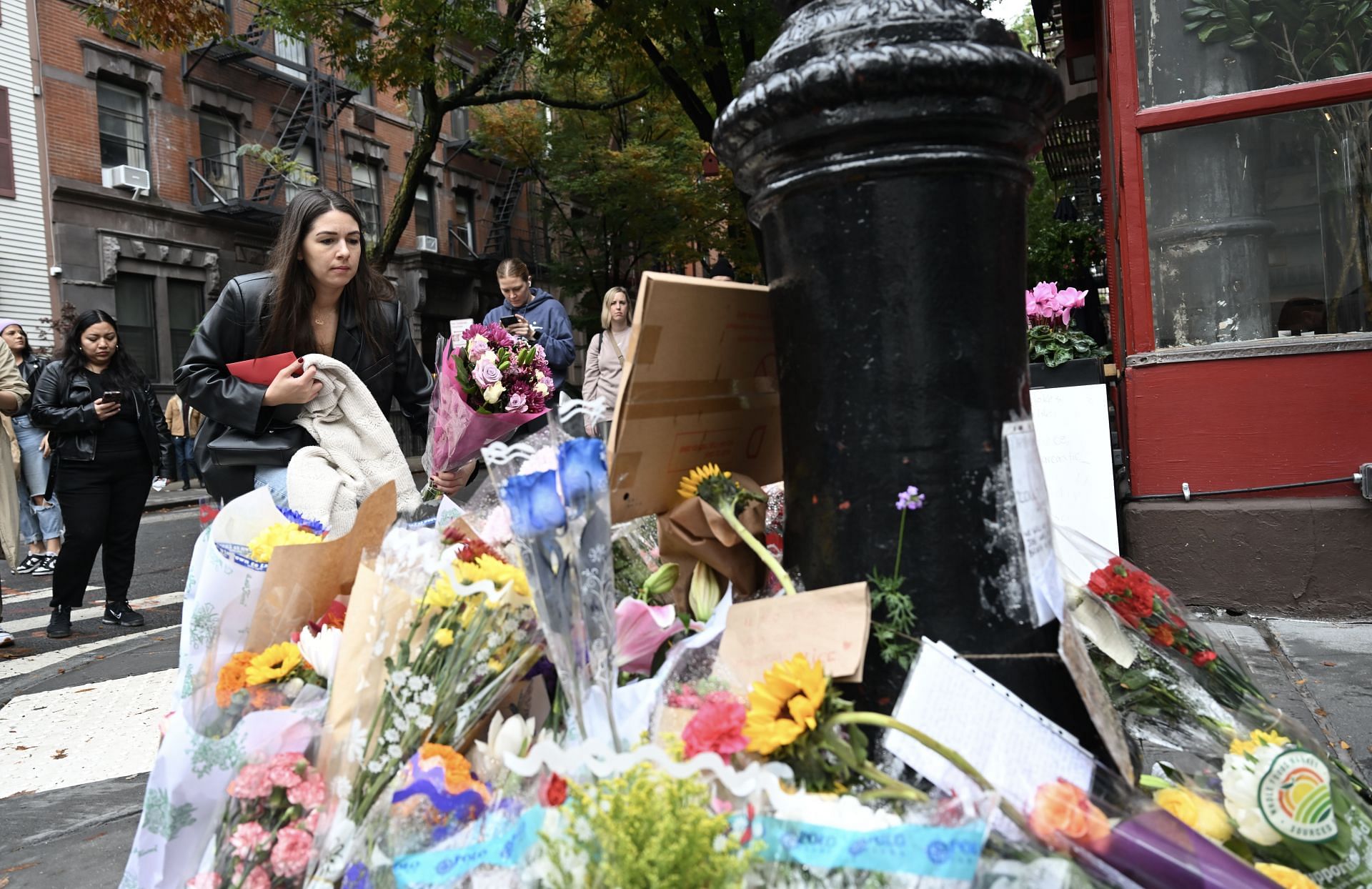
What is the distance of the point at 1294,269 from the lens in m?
5.09

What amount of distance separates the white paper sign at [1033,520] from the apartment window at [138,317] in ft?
67.6

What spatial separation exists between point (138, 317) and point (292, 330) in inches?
758

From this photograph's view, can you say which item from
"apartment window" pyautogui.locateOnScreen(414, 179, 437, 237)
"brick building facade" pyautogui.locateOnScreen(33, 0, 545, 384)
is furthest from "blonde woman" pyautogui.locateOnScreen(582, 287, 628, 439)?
"apartment window" pyautogui.locateOnScreen(414, 179, 437, 237)

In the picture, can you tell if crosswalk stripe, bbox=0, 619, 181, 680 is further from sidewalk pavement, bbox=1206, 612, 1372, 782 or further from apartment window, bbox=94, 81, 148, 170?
apartment window, bbox=94, 81, 148, 170

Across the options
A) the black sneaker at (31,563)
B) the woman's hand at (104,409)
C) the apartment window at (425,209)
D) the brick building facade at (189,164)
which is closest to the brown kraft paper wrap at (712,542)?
the woman's hand at (104,409)

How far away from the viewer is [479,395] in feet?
9.84

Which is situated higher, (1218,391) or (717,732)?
(1218,391)

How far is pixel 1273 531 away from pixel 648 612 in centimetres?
420

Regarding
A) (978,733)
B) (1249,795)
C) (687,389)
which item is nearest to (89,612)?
(687,389)

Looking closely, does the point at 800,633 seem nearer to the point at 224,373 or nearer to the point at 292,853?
the point at 292,853

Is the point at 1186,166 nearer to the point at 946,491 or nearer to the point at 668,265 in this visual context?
the point at 946,491

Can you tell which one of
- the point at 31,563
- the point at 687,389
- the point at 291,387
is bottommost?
the point at 31,563

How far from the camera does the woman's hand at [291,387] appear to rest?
9.46 ft

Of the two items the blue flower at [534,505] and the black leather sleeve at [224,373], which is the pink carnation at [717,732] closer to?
the blue flower at [534,505]
